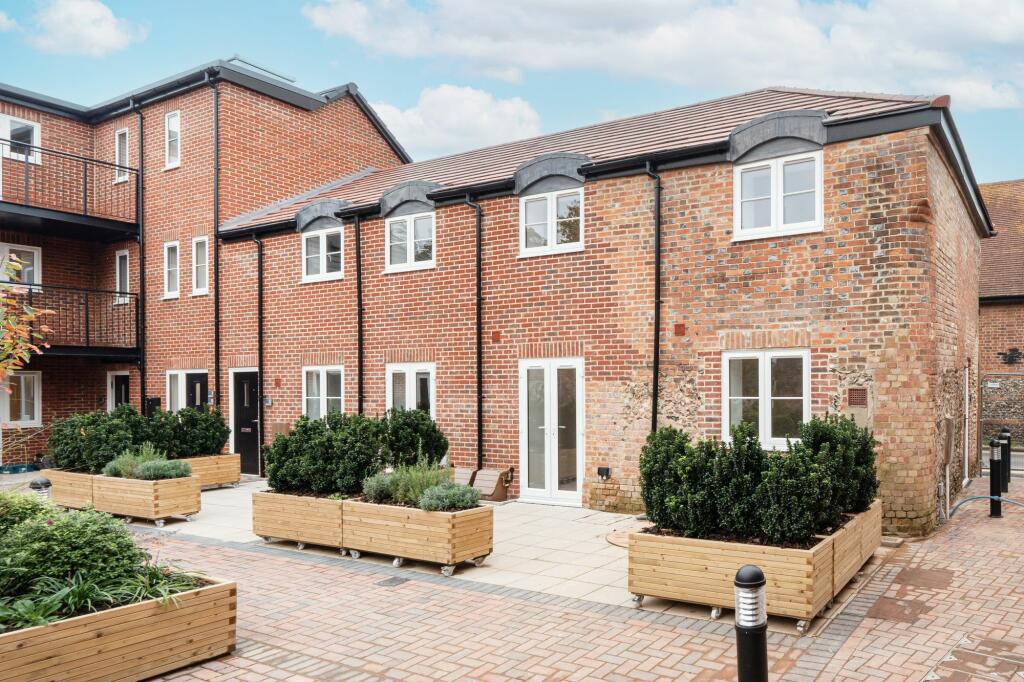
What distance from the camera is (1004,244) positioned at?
22000mm

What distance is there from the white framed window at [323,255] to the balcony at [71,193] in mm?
6004

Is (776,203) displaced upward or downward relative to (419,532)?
upward

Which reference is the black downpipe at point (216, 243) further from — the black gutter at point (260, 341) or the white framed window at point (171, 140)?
the white framed window at point (171, 140)

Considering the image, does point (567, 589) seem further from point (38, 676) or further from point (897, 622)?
point (38, 676)

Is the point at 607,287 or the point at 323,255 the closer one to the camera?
the point at 607,287

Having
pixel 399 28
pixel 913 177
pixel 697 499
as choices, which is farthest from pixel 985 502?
pixel 399 28

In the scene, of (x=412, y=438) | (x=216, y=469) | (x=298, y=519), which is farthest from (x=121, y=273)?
(x=298, y=519)

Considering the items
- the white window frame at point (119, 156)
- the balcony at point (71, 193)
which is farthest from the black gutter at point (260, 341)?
the white window frame at point (119, 156)

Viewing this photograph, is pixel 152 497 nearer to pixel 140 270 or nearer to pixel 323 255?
pixel 323 255

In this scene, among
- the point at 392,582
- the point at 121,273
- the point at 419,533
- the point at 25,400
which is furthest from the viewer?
the point at 121,273

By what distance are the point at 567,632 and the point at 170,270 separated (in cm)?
1502

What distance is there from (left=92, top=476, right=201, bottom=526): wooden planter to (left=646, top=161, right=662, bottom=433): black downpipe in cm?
675

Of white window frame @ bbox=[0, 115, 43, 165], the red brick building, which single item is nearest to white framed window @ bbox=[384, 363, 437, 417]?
the red brick building

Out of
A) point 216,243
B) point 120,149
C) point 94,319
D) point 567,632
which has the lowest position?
point 567,632
